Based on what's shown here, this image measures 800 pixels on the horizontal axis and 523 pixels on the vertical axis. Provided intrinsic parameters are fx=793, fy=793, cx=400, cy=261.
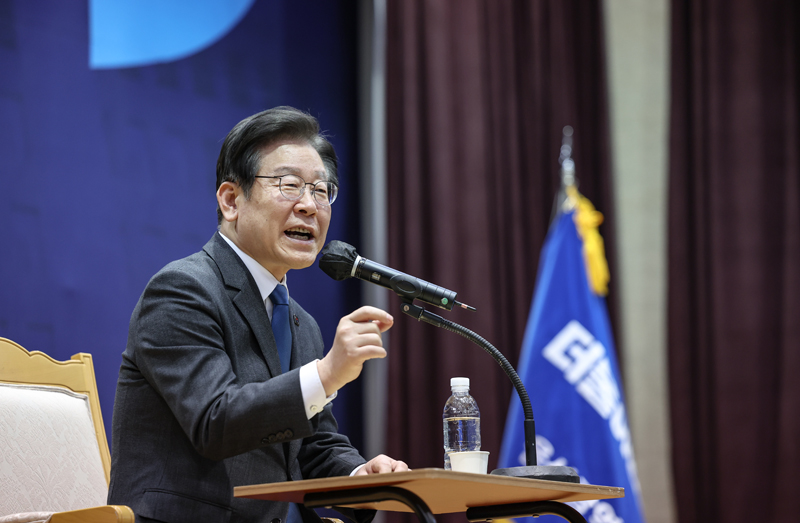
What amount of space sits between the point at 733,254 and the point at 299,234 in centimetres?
277

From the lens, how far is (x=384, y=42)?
384cm

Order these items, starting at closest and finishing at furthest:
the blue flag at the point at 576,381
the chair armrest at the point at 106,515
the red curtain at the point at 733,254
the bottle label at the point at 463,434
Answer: the chair armrest at the point at 106,515 → the bottle label at the point at 463,434 → the blue flag at the point at 576,381 → the red curtain at the point at 733,254

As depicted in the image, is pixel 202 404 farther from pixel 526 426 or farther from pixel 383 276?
pixel 526 426

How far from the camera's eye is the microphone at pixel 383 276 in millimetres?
1505

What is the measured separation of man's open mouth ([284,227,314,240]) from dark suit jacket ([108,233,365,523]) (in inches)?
5.7

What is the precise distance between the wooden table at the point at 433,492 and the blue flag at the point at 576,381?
1864 millimetres

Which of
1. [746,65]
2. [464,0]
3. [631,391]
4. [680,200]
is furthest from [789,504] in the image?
[464,0]

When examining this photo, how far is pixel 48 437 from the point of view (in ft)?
6.30

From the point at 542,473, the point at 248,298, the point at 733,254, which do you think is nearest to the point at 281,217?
the point at 248,298

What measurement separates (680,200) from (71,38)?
2888 millimetres

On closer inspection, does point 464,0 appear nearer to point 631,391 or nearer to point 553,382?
point 553,382

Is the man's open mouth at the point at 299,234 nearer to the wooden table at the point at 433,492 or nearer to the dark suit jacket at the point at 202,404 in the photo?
the dark suit jacket at the point at 202,404

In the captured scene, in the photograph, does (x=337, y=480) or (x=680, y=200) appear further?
(x=680, y=200)

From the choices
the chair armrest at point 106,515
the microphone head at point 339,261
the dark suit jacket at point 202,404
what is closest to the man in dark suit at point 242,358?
the dark suit jacket at point 202,404
